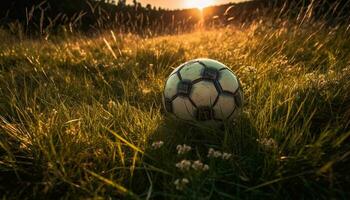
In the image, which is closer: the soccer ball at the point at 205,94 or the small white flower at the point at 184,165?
the small white flower at the point at 184,165

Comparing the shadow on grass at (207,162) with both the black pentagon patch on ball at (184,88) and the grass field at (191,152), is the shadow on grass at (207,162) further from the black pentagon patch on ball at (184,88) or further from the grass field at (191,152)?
the black pentagon patch on ball at (184,88)

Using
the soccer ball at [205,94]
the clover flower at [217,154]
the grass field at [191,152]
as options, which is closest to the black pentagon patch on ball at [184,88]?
the soccer ball at [205,94]

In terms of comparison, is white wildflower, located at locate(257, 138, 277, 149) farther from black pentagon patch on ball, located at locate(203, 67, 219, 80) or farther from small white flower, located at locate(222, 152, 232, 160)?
black pentagon patch on ball, located at locate(203, 67, 219, 80)

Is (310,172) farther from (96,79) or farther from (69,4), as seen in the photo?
(69,4)

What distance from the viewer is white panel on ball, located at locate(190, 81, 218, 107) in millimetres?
3510

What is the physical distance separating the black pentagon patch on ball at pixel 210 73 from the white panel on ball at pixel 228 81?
50 mm

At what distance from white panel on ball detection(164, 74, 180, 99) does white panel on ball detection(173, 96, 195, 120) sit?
0.30ft

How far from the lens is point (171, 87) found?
3.71 m

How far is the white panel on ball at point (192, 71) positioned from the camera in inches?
142

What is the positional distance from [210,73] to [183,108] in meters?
0.42

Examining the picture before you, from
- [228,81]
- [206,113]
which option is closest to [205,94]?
[206,113]

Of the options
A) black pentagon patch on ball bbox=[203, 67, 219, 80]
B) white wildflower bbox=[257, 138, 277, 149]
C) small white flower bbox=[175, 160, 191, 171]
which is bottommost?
small white flower bbox=[175, 160, 191, 171]

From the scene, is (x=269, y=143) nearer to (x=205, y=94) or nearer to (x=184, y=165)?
(x=184, y=165)

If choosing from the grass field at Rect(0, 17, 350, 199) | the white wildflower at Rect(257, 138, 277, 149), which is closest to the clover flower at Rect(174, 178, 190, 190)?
the grass field at Rect(0, 17, 350, 199)
